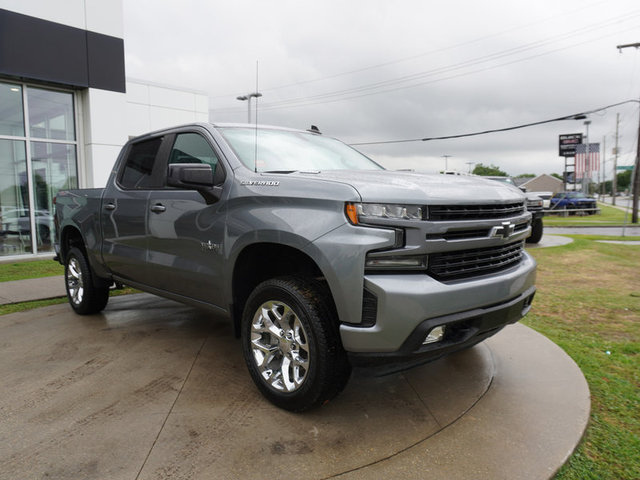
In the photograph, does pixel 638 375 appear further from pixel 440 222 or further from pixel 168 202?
pixel 168 202

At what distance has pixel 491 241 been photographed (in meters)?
2.71

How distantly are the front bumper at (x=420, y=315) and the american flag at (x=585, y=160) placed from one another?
5451cm

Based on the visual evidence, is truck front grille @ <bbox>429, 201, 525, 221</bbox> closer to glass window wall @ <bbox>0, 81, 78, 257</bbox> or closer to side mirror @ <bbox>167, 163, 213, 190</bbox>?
side mirror @ <bbox>167, 163, 213, 190</bbox>

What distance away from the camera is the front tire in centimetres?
257

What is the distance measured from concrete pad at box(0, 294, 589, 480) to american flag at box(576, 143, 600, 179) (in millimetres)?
53191

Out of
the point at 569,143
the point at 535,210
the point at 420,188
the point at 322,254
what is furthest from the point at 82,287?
the point at 569,143

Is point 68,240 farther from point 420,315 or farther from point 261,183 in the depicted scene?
point 420,315

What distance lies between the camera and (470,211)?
262 cm

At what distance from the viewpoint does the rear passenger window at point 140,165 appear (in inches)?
163

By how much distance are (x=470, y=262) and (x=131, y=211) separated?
9.89ft

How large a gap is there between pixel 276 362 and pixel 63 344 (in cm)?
237

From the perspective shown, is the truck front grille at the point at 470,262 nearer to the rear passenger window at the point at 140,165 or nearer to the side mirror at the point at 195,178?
the side mirror at the point at 195,178

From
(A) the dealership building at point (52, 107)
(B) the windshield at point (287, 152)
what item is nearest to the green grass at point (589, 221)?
(B) the windshield at point (287, 152)

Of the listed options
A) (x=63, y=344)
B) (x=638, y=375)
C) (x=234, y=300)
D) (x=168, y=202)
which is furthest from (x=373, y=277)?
(x=63, y=344)
